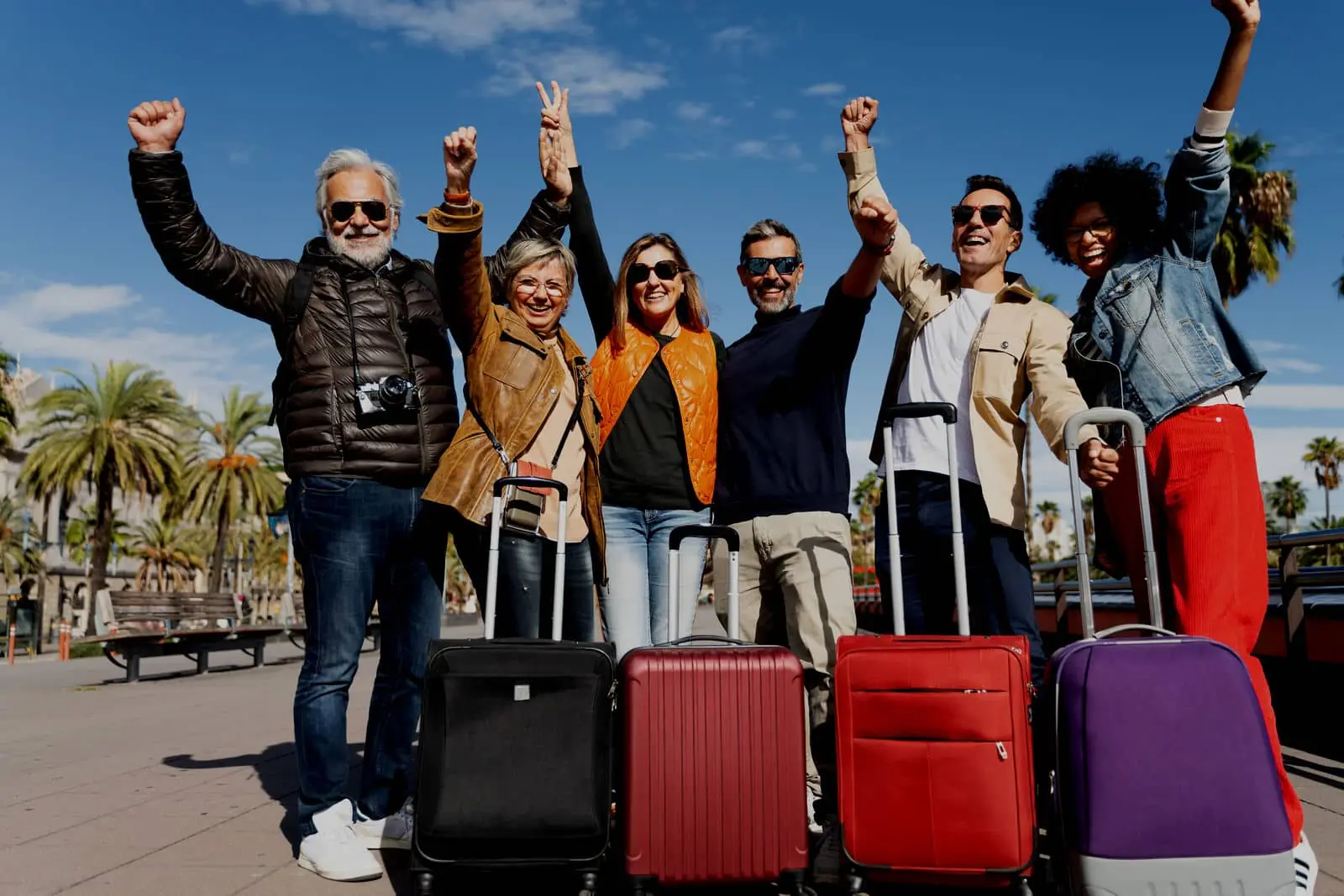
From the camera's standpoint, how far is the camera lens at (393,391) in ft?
12.1

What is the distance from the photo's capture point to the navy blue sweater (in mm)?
3840

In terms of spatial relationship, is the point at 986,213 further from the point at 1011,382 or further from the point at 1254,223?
the point at 1254,223

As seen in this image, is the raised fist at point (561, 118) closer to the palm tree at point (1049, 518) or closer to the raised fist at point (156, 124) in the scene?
the raised fist at point (156, 124)

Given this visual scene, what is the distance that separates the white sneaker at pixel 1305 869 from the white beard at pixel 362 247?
350cm

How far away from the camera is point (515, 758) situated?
2982 mm

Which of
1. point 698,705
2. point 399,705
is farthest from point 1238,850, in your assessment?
point 399,705

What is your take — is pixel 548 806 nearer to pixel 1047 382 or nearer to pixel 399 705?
pixel 399 705

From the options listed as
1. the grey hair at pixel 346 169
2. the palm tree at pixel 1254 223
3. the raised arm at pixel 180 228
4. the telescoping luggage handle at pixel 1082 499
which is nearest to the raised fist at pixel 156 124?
the raised arm at pixel 180 228

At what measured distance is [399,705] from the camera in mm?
3766

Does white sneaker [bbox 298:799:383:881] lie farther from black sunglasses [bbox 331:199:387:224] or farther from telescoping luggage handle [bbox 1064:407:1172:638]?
telescoping luggage handle [bbox 1064:407:1172:638]

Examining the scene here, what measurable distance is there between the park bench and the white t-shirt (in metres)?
11.6

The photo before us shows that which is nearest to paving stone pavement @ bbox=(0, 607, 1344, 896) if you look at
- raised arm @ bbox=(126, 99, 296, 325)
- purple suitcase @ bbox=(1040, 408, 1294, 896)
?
purple suitcase @ bbox=(1040, 408, 1294, 896)

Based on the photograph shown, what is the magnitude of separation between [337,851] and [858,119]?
3086 millimetres

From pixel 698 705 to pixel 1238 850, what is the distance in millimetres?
1394
